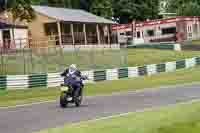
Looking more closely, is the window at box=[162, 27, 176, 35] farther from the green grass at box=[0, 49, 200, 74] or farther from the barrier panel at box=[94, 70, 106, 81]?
the barrier panel at box=[94, 70, 106, 81]

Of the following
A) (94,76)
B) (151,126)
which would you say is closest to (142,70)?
(94,76)

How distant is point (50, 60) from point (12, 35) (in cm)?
1824

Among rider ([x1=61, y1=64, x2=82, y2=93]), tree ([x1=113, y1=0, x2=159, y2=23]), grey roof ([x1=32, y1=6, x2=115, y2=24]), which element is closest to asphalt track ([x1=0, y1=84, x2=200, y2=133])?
rider ([x1=61, y1=64, x2=82, y2=93])

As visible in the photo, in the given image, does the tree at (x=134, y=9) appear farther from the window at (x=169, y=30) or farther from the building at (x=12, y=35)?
the building at (x=12, y=35)

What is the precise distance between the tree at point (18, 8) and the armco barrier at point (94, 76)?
20.4 feet

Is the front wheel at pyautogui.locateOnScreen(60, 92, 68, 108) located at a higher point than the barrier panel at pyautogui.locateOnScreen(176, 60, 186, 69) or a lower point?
higher

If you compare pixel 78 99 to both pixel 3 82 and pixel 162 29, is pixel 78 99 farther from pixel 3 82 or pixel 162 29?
pixel 162 29

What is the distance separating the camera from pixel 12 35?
58.9m

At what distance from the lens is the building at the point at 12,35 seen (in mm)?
53938

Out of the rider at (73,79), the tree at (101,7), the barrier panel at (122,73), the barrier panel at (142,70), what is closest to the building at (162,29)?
the tree at (101,7)

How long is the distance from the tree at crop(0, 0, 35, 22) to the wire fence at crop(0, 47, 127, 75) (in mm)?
2348

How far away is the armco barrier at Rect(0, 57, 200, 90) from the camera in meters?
34.1

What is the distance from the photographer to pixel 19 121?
1667 cm

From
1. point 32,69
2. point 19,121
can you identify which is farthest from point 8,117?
point 32,69
